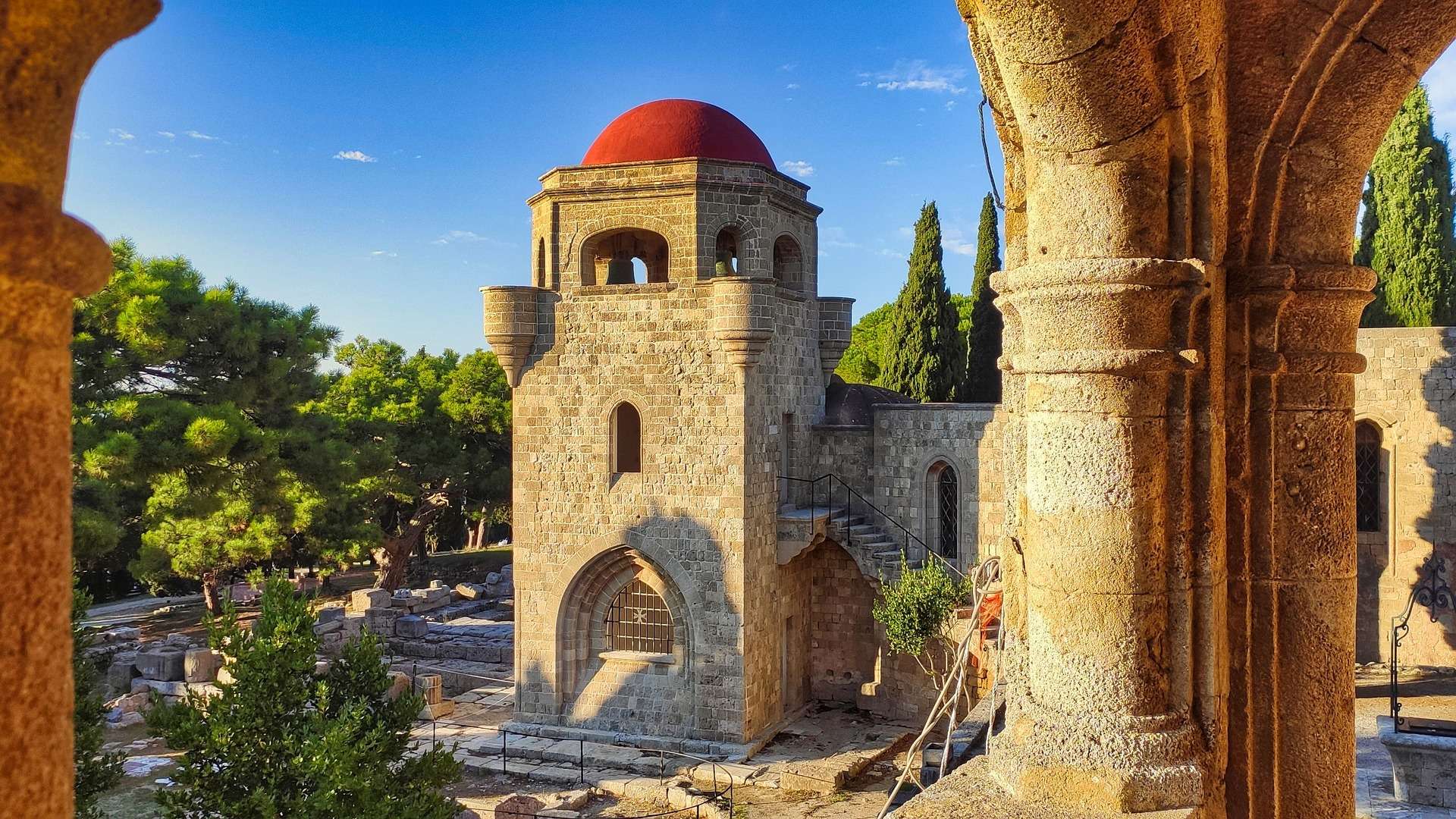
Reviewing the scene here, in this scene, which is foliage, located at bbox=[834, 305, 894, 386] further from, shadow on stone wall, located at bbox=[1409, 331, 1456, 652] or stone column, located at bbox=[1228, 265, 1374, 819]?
stone column, located at bbox=[1228, 265, 1374, 819]

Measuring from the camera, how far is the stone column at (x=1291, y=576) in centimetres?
362

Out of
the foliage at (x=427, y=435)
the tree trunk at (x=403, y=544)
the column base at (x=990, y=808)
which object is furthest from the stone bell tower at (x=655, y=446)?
the tree trunk at (x=403, y=544)

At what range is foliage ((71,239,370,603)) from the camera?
56.5 ft

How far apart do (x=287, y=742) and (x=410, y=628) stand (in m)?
13.4

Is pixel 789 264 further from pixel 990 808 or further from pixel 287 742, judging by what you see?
pixel 990 808

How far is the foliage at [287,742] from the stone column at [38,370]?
7.50m

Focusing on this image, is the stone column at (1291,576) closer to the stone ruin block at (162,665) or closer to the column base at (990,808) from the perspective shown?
the column base at (990,808)

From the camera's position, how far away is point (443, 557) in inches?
1308

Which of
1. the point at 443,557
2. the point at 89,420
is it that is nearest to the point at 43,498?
the point at 89,420

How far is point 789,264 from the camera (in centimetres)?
1667

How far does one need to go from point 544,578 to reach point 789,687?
4.08m

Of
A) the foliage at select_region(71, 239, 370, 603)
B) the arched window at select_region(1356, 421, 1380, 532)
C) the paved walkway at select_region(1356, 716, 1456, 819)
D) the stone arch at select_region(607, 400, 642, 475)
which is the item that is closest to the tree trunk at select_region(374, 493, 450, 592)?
the foliage at select_region(71, 239, 370, 603)

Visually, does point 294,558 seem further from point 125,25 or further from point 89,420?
point 125,25

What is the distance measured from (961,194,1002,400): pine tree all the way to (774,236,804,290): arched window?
296 inches
